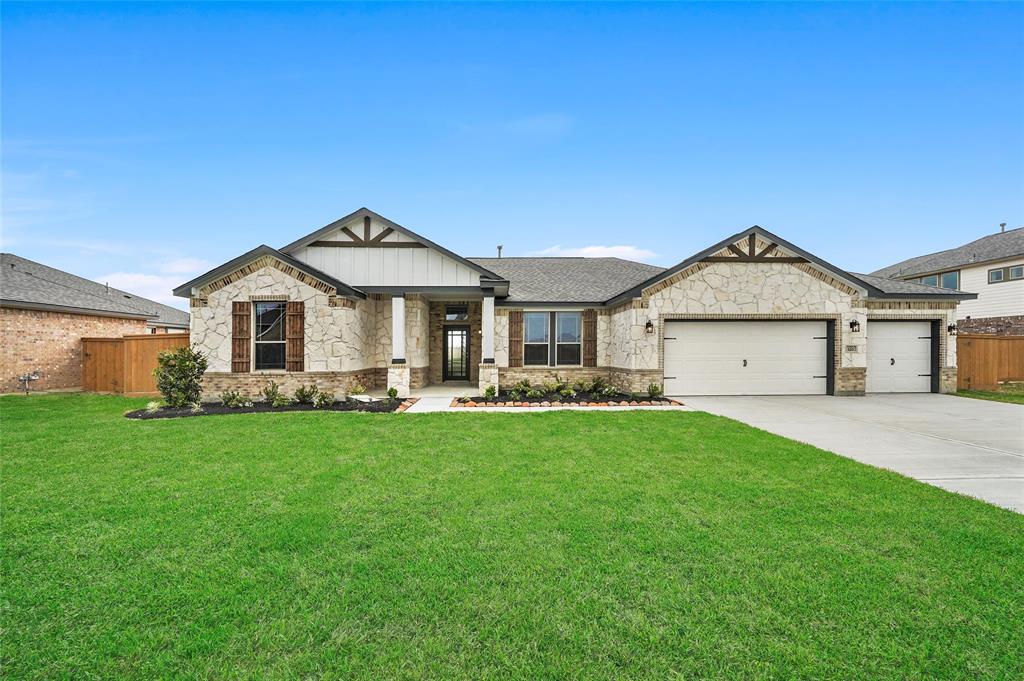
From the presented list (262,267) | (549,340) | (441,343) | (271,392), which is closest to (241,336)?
(262,267)

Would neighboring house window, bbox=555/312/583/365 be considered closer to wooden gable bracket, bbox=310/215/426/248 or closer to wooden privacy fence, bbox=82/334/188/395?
wooden gable bracket, bbox=310/215/426/248

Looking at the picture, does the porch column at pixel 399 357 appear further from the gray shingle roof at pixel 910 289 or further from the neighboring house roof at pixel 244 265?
the gray shingle roof at pixel 910 289

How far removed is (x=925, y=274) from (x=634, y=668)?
32.1 m

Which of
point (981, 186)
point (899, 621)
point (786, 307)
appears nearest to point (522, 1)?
point (786, 307)

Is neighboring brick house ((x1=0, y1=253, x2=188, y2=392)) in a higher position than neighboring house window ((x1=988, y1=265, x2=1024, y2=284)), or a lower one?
lower

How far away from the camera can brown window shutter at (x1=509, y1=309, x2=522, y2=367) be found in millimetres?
13828

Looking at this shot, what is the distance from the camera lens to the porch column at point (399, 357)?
1230 centimetres

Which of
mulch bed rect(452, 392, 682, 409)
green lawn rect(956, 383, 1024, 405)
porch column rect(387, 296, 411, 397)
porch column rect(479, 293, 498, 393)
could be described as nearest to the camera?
mulch bed rect(452, 392, 682, 409)

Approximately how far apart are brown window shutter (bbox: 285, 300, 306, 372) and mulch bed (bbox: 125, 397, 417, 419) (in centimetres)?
129

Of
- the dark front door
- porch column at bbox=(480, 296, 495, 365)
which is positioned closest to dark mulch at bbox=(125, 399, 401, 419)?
porch column at bbox=(480, 296, 495, 365)

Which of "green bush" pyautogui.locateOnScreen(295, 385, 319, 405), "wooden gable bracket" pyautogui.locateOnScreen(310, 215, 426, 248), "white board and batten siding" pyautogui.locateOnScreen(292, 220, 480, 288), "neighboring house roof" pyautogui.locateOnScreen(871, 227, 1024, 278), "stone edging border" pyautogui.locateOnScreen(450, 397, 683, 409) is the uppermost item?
"neighboring house roof" pyautogui.locateOnScreen(871, 227, 1024, 278)

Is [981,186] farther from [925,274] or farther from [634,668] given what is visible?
[634,668]

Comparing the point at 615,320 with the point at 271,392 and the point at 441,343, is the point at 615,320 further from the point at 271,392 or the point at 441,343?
Answer: the point at 271,392

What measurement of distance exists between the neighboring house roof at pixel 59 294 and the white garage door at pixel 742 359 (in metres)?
19.9
